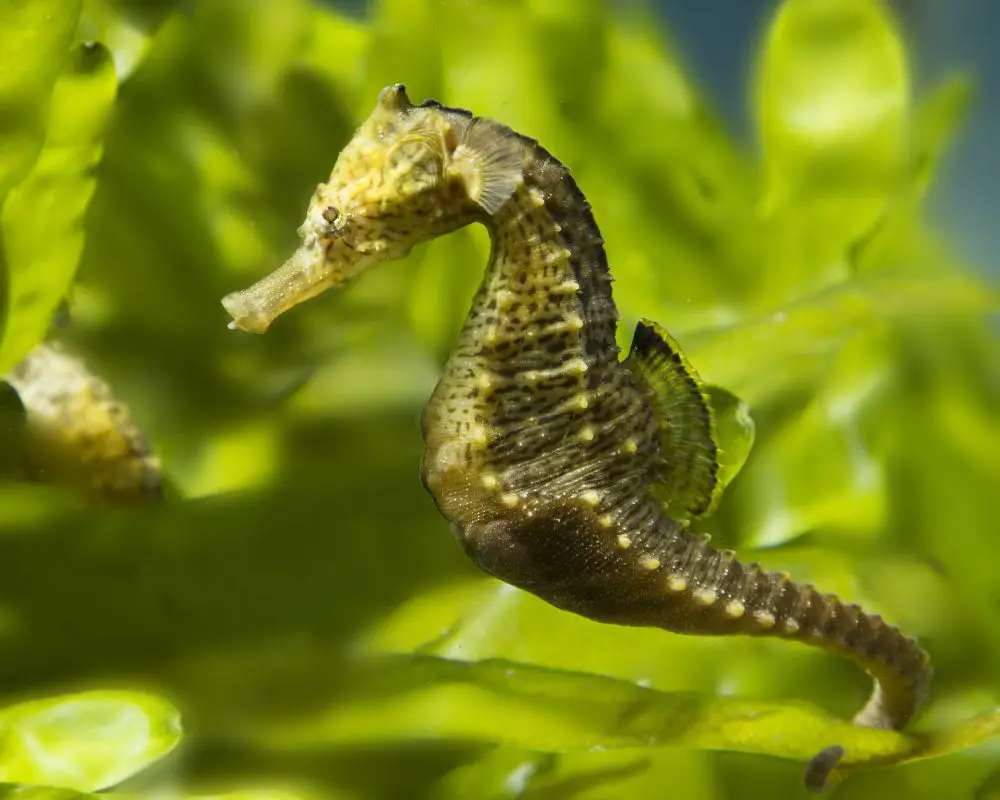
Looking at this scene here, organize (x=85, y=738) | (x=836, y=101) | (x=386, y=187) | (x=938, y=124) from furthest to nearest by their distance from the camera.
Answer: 1. (x=938, y=124)
2. (x=836, y=101)
3. (x=85, y=738)
4. (x=386, y=187)

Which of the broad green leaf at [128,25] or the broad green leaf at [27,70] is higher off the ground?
the broad green leaf at [128,25]

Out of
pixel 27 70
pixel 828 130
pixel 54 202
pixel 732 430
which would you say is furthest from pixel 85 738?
pixel 828 130

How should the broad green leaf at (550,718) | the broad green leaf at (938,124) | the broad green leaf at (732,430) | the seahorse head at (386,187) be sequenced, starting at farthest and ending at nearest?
1. the broad green leaf at (938,124)
2. the broad green leaf at (732,430)
3. the broad green leaf at (550,718)
4. the seahorse head at (386,187)

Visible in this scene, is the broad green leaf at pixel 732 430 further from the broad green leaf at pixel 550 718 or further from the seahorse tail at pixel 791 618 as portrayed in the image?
the broad green leaf at pixel 550 718

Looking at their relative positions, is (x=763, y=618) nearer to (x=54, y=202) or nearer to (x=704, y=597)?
(x=704, y=597)

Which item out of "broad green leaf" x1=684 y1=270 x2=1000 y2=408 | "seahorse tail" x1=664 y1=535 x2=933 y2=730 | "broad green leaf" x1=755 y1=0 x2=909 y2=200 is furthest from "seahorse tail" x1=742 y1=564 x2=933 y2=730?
"broad green leaf" x1=755 y1=0 x2=909 y2=200

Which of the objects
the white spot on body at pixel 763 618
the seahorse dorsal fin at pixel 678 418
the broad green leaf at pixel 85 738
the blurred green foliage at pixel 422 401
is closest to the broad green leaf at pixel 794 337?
the blurred green foliage at pixel 422 401

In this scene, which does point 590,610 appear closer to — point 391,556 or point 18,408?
point 391,556
